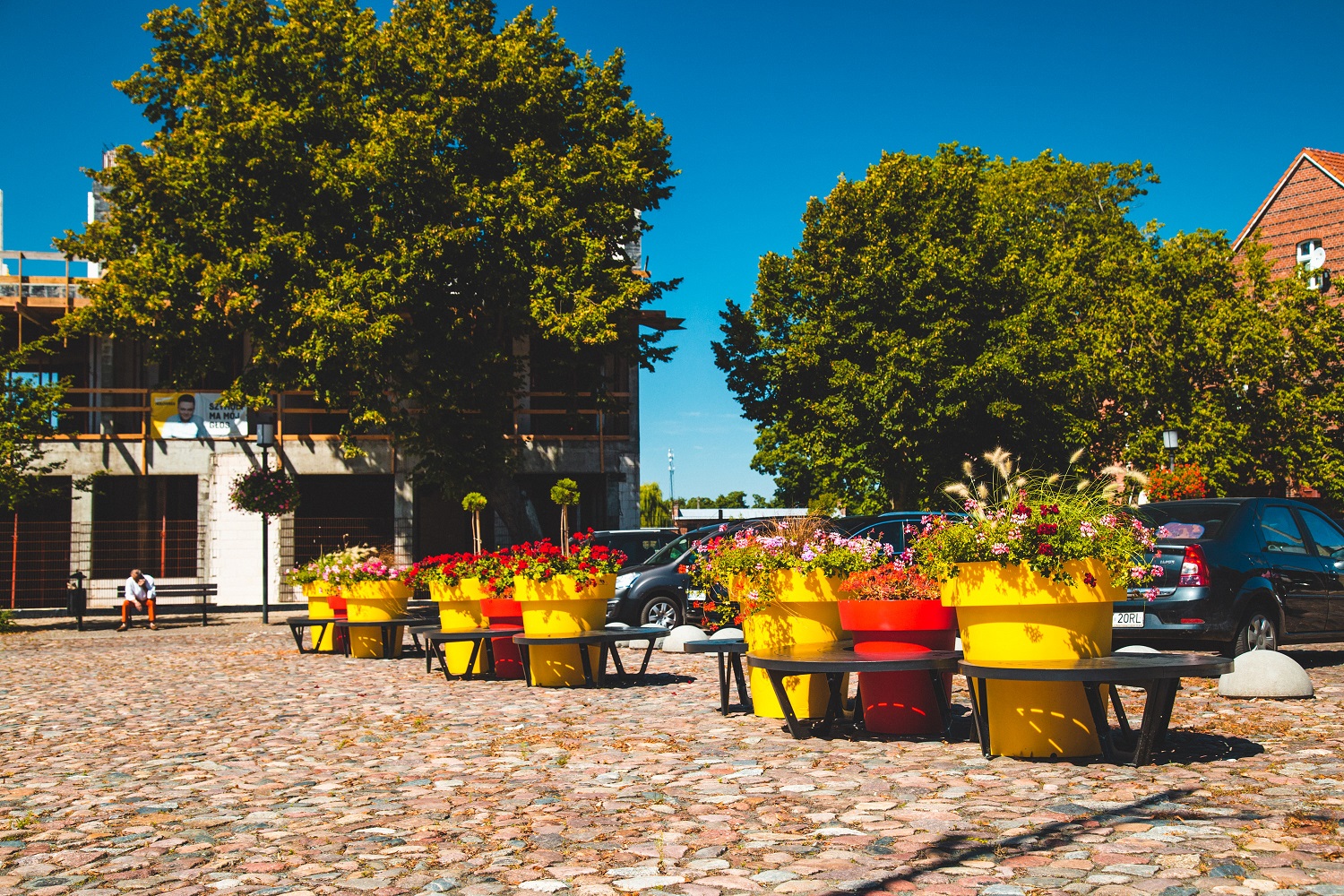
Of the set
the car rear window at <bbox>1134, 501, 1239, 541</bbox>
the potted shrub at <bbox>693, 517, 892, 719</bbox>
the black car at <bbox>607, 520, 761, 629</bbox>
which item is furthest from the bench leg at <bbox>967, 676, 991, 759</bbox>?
the black car at <bbox>607, 520, 761, 629</bbox>

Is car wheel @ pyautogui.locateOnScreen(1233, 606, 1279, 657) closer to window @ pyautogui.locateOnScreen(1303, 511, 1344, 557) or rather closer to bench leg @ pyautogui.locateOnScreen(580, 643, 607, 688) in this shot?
window @ pyautogui.locateOnScreen(1303, 511, 1344, 557)

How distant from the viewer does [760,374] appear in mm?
32375

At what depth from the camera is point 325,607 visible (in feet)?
57.2

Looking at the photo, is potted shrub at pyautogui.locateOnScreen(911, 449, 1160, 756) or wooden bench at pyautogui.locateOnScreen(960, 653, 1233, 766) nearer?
wooden bench at pyautogui.locateOnScreen(960, 653, 1233, 766)

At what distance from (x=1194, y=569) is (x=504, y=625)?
6.98m

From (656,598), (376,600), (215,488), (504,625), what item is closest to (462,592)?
(504,625)

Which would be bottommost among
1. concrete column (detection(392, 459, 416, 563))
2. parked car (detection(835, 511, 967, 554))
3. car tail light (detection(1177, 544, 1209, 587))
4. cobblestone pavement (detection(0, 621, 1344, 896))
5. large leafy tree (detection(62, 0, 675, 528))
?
cobblestone pavement (detection(0, 621, 1344, 896))

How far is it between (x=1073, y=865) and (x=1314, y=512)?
9.15 meters

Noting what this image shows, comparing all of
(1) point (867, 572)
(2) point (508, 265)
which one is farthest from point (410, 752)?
(2) point (508, 265)

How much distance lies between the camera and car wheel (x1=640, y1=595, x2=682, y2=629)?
1719 centimetres

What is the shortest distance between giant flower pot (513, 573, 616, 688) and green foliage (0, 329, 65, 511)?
17271 millimetres

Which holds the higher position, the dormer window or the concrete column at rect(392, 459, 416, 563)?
the dormer window

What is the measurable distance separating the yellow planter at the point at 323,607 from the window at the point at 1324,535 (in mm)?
12147

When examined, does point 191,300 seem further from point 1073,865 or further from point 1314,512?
point 1073,865
